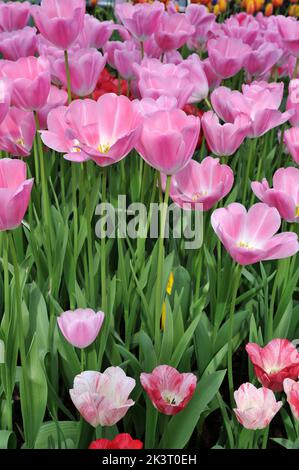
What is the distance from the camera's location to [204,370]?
101cm

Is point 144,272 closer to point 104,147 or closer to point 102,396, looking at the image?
point 104,147

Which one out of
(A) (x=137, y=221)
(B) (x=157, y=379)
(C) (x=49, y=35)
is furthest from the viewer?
(A) (x=137, y=221)

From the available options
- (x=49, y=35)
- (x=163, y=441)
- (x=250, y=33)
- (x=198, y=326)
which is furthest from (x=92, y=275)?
(x=250, y=33)

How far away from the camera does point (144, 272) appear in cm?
110

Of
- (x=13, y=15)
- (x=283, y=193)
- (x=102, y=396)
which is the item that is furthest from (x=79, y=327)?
(x=13, y=15)

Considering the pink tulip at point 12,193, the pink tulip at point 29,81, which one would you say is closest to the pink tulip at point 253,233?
the pink tulip at point 12,193

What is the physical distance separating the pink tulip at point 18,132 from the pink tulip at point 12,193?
25 cm

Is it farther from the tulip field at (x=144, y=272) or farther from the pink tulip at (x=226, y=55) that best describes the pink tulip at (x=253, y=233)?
the pink tulip at (x=226, y=55)

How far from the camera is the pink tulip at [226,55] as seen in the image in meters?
1.42

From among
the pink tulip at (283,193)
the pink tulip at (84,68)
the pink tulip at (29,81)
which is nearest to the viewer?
the pink tulip at (283,193)

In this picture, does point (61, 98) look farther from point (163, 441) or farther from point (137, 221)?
point (163, 441)

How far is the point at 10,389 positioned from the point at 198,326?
11.9 inches

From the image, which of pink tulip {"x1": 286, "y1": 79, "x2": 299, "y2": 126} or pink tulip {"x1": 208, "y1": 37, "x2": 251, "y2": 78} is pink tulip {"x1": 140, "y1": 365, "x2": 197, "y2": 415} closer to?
pink tulip {"x1": 286, "y1": 79, "x2": 299, "y2": 126}

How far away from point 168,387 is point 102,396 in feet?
0.34
